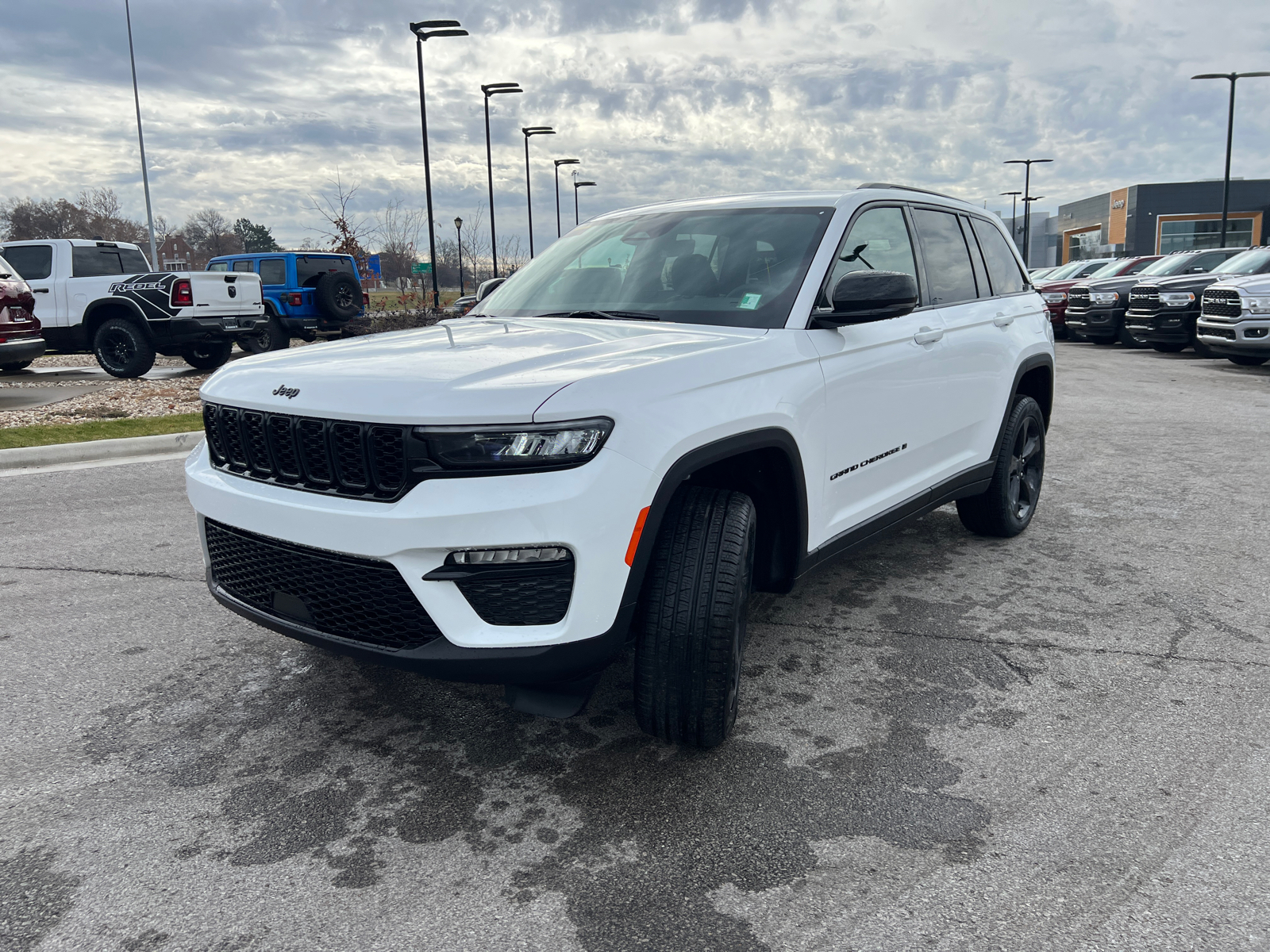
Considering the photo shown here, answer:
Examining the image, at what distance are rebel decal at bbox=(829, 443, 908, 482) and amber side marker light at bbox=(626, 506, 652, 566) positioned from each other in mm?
1059

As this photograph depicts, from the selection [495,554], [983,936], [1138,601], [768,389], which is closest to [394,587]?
[495,554]

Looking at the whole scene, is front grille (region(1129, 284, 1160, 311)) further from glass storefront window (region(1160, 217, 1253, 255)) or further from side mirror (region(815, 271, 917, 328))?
glass storefront window (region(1160, 217, 1253, 255))

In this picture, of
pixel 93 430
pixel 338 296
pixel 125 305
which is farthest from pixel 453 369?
pixel 338 296

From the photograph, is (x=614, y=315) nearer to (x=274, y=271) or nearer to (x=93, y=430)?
(x=93, y=430)

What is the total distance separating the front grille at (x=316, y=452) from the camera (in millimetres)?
2457

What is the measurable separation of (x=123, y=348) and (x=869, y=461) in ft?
41.0

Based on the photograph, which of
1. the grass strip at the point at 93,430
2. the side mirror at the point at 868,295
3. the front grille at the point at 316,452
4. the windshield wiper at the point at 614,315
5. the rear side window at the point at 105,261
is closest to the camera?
the front grille at the point at 316,452

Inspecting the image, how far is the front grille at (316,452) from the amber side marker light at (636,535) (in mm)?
574

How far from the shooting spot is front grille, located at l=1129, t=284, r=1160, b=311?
17188 mm

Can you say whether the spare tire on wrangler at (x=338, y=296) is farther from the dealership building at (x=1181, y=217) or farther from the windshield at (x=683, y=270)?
the dealership building at (x=1181, y=217)

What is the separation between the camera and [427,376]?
2578 mm

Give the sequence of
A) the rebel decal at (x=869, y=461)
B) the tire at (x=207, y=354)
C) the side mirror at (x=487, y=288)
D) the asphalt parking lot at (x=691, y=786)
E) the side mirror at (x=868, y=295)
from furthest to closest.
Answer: the tire at (x=207, y=354) → the side mirror at (x=487, y=288) → the rebel decal at (x=869, y=461) → the side mirror at (x=868, y=295) → the asphalt parking lot at (x=691, y=786)

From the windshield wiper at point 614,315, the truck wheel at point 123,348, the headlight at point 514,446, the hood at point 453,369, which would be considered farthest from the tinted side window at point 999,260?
the truck wheel at point 123,348

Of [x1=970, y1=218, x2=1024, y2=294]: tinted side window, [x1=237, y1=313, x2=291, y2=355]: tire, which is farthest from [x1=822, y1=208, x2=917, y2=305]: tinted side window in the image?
[x1=237, y1=313, x2=291, y2=355]: tire
